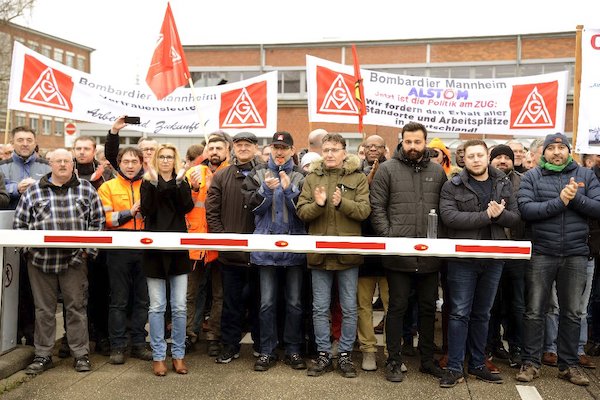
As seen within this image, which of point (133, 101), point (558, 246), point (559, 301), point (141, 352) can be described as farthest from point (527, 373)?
point (133, 101)

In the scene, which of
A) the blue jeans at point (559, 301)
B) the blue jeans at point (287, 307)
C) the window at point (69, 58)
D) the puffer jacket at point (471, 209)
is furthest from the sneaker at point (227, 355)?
the window at point (69, 58)

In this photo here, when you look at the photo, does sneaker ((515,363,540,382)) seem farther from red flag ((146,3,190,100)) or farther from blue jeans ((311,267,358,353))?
red flag ((146,3,190,100))

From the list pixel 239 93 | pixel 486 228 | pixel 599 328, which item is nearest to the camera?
pixel 486 228

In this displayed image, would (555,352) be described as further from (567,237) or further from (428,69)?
(428,69)

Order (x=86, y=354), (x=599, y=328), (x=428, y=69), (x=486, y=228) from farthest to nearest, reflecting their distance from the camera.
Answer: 1. (x=428, y=69)
2. (x=599, y=328)
3. (x=86, y=354)
4. (x=486, y=228)

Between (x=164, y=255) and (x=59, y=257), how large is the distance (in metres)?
0.99

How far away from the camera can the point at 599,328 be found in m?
6.38

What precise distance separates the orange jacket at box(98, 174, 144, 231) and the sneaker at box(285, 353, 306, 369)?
6.36 feet

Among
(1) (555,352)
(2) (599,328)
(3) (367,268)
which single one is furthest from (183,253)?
(2) (599,328)

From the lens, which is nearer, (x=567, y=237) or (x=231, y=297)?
(x=567, y=237)

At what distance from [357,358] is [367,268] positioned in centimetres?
98

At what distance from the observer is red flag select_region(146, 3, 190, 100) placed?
799cm

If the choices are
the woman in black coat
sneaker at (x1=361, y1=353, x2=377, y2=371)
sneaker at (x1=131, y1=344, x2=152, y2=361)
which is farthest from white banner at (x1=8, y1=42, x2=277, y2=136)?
sneaker at (x1=361, y1=353, x2=377, y2=371)

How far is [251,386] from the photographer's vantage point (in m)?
5.11
